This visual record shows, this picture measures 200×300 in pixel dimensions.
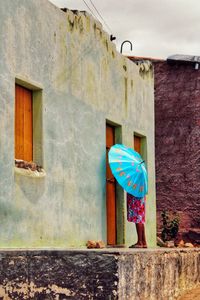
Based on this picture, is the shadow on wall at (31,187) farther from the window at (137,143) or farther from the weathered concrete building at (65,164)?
the window at (137,143)

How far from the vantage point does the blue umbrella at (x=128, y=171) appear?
11.0 m

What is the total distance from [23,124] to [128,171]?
2497 millimetres

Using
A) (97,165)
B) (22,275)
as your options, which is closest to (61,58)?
(97,165)

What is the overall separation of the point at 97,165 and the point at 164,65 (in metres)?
8.53

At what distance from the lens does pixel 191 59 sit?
18.5 meters

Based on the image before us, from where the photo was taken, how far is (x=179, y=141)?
18.9 metres

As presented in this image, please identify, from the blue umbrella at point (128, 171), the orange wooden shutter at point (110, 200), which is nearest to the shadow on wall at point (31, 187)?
the blue umbrella at point (128, 171)

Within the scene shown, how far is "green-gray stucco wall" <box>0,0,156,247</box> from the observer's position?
27.8ft

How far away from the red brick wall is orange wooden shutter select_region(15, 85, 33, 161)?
390 inches

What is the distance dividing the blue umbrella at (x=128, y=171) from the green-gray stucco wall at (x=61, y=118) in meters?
0.27

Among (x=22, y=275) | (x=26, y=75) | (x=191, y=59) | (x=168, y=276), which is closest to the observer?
(x=22, y=275)

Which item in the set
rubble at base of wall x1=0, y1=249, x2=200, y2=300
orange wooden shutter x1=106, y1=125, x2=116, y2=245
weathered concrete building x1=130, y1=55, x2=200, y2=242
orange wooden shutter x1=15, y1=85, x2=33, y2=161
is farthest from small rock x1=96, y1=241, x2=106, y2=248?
weathered concrete building x1=130, y1=55, x2=200, y2=242

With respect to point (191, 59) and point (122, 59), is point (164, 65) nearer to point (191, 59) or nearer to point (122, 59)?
point (191, 59)

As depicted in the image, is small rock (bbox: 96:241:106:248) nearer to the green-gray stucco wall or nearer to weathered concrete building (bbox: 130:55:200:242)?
the green-gray stucco wall
